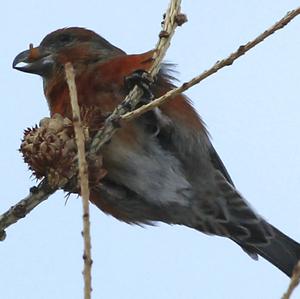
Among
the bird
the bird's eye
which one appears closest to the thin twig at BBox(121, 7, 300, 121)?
the bird

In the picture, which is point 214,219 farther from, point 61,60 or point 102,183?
point 61,60

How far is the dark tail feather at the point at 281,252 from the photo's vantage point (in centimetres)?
454

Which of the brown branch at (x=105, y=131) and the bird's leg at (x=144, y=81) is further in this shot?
the bird's leg at (x=144, y=81)

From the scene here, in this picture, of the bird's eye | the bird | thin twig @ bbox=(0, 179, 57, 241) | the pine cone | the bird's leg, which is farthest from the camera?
the bird's eye

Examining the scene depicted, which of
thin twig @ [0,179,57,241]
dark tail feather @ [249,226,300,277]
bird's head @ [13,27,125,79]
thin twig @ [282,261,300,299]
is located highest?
bird's head @ [13,27,125,79]

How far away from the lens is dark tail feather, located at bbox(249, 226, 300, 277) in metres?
4.54

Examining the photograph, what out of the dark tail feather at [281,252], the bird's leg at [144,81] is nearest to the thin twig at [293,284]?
the bird's leg at [144,81]

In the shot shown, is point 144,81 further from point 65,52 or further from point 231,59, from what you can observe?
point 65,52

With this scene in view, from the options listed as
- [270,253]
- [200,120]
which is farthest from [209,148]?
[270,253]

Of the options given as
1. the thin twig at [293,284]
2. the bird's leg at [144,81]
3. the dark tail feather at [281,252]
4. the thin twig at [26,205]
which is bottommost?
the dark tail feather at [281,252]

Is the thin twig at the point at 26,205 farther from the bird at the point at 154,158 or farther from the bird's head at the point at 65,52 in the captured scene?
the bird's head at the point at 65,52

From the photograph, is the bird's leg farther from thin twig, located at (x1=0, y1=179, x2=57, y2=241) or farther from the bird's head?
the bird's head

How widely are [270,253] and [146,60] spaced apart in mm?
1453

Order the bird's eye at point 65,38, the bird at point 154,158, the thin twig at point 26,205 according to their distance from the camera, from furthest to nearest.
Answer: the bird's eye at point 65,38 < the bird at point 154,158 < the thin twig at point 26,205
